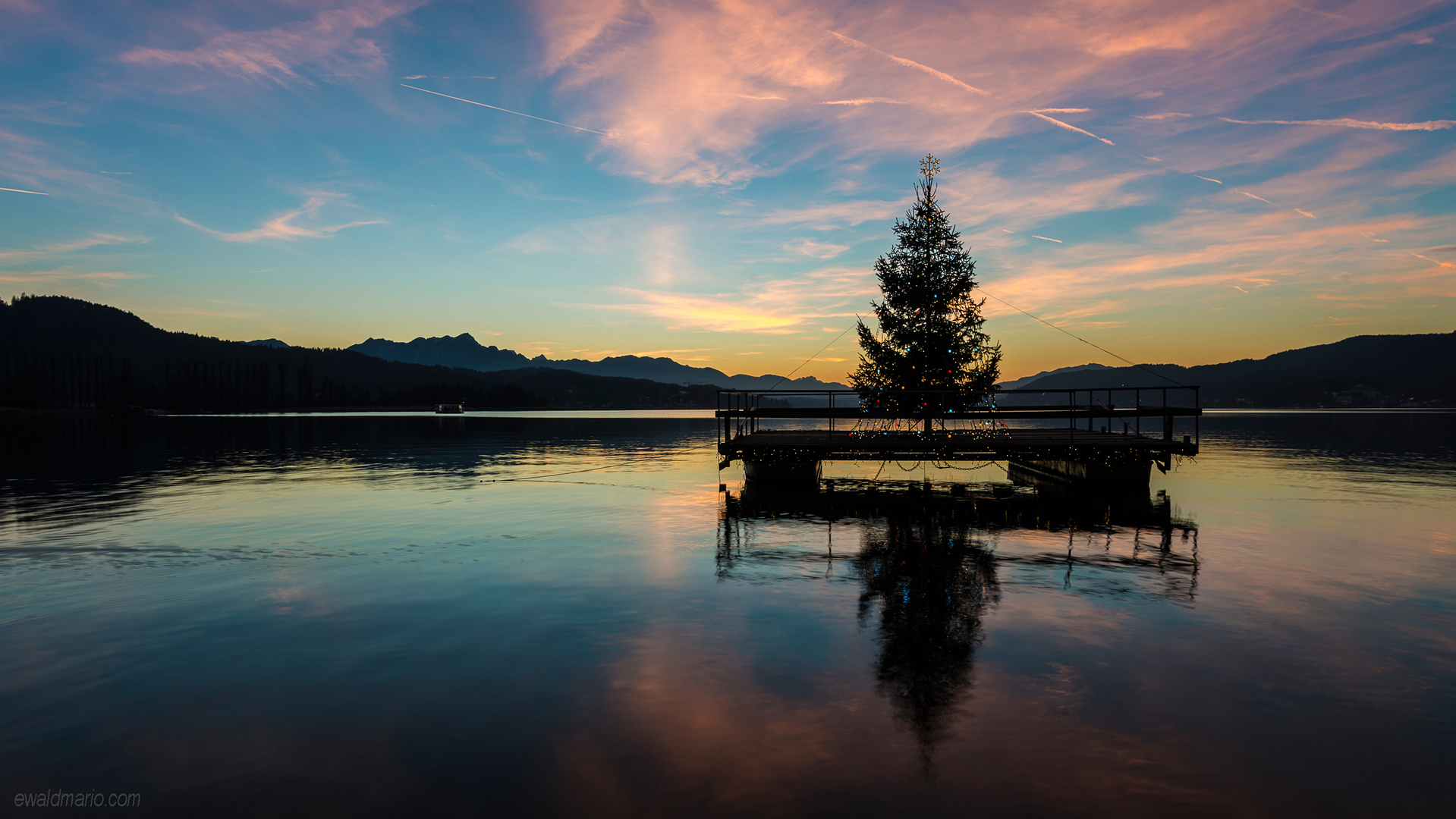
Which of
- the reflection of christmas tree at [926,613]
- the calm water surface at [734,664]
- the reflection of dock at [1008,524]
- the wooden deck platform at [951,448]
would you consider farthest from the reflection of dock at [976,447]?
the reflection of christmas tree at [926,613]

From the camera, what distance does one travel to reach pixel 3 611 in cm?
1068

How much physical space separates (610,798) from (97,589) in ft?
39.5

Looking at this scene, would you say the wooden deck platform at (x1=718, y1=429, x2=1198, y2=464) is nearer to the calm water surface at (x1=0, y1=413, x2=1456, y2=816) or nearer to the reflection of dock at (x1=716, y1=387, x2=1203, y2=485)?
the reflection of dock at (x1=716, y1=387, x2=1203, y2=485)

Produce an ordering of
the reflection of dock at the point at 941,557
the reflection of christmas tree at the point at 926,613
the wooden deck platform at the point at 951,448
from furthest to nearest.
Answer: the wooden deck platform at the point at 951,448 < the reflection of dock at the point at 941,557 < the reflection of christmas tree at the point at 926,613

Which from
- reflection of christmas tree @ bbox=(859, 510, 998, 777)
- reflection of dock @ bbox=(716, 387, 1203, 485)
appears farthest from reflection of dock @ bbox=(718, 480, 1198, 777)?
reflection of dock @ bbox=(716, 387, 1203, 485)

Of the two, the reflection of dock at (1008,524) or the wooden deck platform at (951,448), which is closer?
the reflection of dock at (1008,524)

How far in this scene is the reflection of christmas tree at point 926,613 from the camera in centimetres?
725

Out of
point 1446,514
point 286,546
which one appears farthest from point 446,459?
point 1446,514

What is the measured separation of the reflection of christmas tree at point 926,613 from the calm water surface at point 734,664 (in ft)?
0.25

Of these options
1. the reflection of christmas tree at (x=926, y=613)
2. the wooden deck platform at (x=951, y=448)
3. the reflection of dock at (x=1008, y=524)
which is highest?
the wooden deck platform at (x=951, y=448)

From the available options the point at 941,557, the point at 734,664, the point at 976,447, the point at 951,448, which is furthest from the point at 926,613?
the point at 976,447

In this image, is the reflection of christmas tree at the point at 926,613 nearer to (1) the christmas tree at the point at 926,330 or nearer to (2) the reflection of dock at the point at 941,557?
(2) the reflection of dock at the point at 941,557

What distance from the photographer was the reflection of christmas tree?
7.25 meters

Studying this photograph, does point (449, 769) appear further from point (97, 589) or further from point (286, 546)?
point (286, 546)
